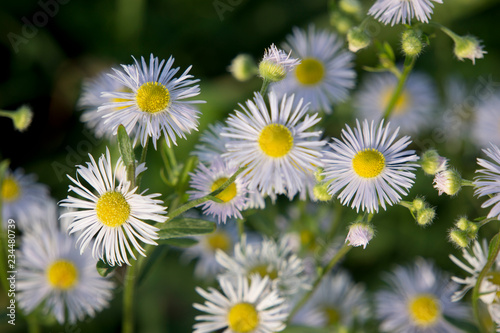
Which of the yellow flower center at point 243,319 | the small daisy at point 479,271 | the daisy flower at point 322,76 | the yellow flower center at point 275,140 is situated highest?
the daisy flower at point 322,76

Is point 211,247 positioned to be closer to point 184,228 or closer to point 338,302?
point 338,302

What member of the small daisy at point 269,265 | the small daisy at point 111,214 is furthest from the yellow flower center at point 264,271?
the small daisy at point 111,214

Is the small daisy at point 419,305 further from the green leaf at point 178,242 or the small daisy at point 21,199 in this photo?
the small daisy at point 21,199

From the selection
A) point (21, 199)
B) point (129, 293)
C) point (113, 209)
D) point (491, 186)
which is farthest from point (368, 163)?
point (21, 199)

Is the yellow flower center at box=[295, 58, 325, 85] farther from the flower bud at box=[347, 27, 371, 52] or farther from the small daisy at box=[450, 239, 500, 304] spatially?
the small daisy at box=[450, 239, 500, 304]

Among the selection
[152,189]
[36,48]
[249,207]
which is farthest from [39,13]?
[249,207]

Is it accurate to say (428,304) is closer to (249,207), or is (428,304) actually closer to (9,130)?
(249,207)

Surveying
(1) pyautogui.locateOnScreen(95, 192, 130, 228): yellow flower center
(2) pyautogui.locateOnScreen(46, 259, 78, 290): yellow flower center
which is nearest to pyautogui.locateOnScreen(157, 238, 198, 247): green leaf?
(1) pyautogui.locateOnScreen(95, 192, 130, 228): yellow flower center
